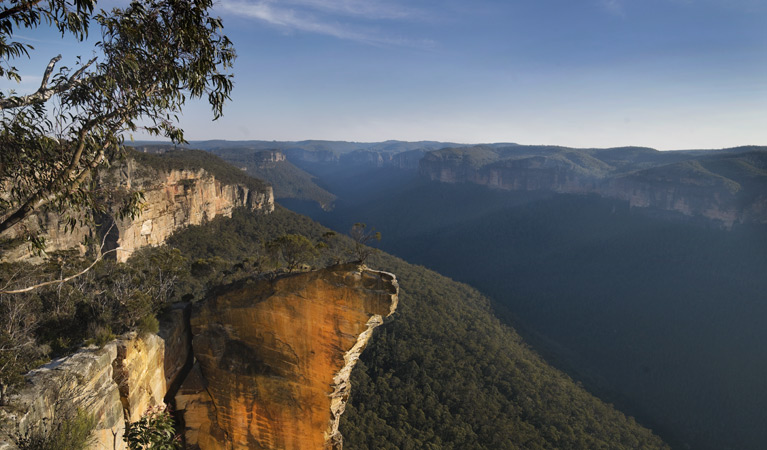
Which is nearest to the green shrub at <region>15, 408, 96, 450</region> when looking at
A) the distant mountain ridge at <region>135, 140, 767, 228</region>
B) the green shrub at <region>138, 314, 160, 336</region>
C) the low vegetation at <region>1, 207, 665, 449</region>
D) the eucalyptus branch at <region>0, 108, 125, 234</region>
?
the green shrub at <region>138, 314, 160, 336</region>

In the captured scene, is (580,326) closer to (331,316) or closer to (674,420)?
(674,420)

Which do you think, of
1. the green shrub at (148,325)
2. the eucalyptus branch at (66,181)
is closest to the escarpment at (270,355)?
the green shrub at (148,325)

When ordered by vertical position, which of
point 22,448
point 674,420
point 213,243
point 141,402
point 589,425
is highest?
point 22,448

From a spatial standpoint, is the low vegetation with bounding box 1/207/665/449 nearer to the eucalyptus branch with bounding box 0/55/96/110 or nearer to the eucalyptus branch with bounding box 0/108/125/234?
the eucalyptus branch with bounding box 0/108/125/234

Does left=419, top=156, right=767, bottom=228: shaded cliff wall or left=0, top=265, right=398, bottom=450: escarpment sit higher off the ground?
left=419, top=156, right=767, bottom=228: shaded cliff wall

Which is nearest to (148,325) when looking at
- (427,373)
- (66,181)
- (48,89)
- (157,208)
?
(66,181)

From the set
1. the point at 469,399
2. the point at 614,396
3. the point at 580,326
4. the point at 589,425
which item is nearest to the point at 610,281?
the point at 580,326
